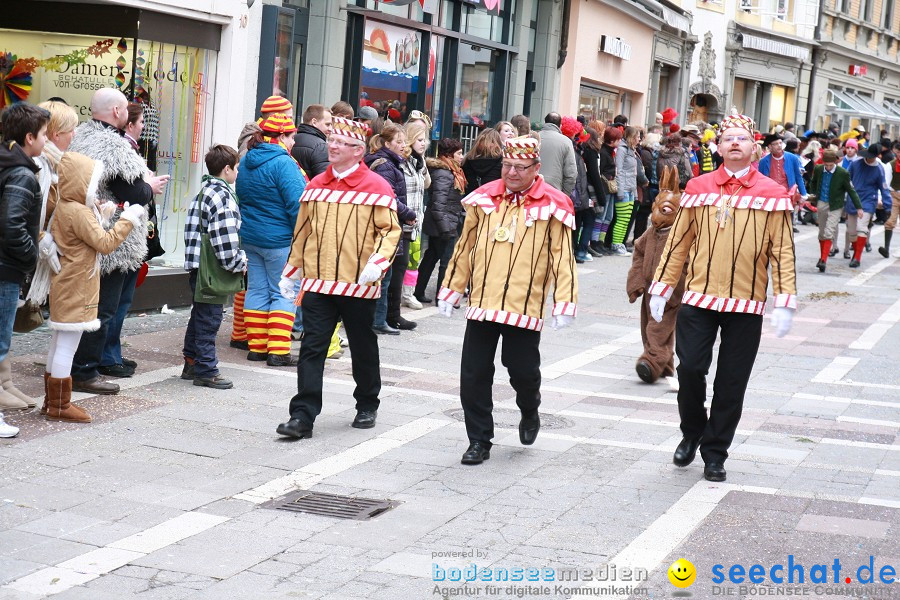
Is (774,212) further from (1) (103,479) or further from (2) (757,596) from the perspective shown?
(1) (103,479)

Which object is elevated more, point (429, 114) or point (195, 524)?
point (429, 114)

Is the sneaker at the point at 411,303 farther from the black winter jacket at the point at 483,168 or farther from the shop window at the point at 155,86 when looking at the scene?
the shop window at the point at 155,86

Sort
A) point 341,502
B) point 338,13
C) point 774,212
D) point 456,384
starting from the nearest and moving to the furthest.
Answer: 1. point 341,502
2. point 774,212
3. point 456,384
4. point 338,13

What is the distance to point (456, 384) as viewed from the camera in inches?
394

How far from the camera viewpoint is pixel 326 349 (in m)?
7.98

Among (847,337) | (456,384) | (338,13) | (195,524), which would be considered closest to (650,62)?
(338,13)

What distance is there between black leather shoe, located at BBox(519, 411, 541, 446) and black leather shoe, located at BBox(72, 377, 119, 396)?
279 cm

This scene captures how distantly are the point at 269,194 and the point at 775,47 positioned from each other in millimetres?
33126

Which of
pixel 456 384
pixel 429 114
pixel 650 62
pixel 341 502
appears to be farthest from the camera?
pixel 650 62

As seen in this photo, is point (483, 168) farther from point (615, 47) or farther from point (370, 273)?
point (615, 47)

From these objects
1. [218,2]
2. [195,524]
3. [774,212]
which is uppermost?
[218,2]

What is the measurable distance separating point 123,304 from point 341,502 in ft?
10.7

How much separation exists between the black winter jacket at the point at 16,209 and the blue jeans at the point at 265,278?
8.74 feet

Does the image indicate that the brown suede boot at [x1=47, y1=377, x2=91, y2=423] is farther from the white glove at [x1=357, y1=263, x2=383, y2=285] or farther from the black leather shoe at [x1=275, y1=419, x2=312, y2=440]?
the white glove at [x1=357, y1=263, x2=383, y2=285]
